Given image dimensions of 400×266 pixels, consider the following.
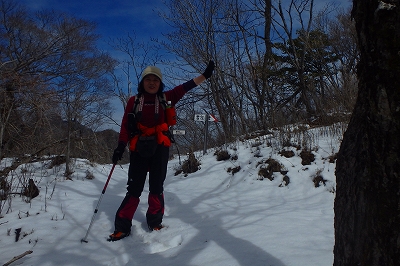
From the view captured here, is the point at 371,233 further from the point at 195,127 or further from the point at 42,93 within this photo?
the point at 195,127

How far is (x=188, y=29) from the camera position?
1009 cm

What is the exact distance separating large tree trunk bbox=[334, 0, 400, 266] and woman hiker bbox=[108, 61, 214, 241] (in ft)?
7.16

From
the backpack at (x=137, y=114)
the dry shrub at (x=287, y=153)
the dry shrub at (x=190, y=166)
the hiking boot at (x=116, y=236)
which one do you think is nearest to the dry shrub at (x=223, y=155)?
the dry shrub at (x=190, y=166)

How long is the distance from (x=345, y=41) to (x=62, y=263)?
17148 mm

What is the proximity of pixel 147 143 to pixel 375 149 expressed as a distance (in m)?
2.30

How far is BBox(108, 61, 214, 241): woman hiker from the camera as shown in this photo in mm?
3119

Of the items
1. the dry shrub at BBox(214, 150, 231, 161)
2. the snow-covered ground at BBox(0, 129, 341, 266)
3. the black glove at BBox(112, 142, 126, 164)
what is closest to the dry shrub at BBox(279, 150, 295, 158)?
the snow-covered ground at BBox(0, 129, 341, 266)

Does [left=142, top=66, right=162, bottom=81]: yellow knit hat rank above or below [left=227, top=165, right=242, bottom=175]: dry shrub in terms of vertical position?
above

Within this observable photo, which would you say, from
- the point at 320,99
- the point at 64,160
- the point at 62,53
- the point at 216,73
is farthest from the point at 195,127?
the point at 64,160

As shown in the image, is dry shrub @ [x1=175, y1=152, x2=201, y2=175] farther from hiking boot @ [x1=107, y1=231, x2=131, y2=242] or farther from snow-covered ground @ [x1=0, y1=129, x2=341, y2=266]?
hiking boot @ [x1=107, y1=231, x2=131, y2=242]

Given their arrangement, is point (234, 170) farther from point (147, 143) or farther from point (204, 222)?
point (147, 143)

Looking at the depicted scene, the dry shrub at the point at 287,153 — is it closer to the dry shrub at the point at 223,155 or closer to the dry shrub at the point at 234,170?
the dry shrub at the point at 234,170

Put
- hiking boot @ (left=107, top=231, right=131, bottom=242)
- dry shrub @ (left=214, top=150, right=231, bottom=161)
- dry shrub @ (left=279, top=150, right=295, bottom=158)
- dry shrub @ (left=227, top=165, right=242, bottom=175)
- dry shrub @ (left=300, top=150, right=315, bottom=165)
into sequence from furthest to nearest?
1. dry shrub @ (left=214, top=150, right=231, bottom=161)
2. dry shrub @ (left=227, top=165, right=242, bottom=175)
3. dry shrub @ (left=279, top=150, right=295, bottom=158)
4. dry shrub @ (left=300, top=150, right=315, bottom=165)
5. hiking boot @ (left=107, top=231, right=131, bottom=242)

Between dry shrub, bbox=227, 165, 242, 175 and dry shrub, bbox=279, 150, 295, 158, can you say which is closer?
dry shrub, bbox=279, 150, 295, 158
